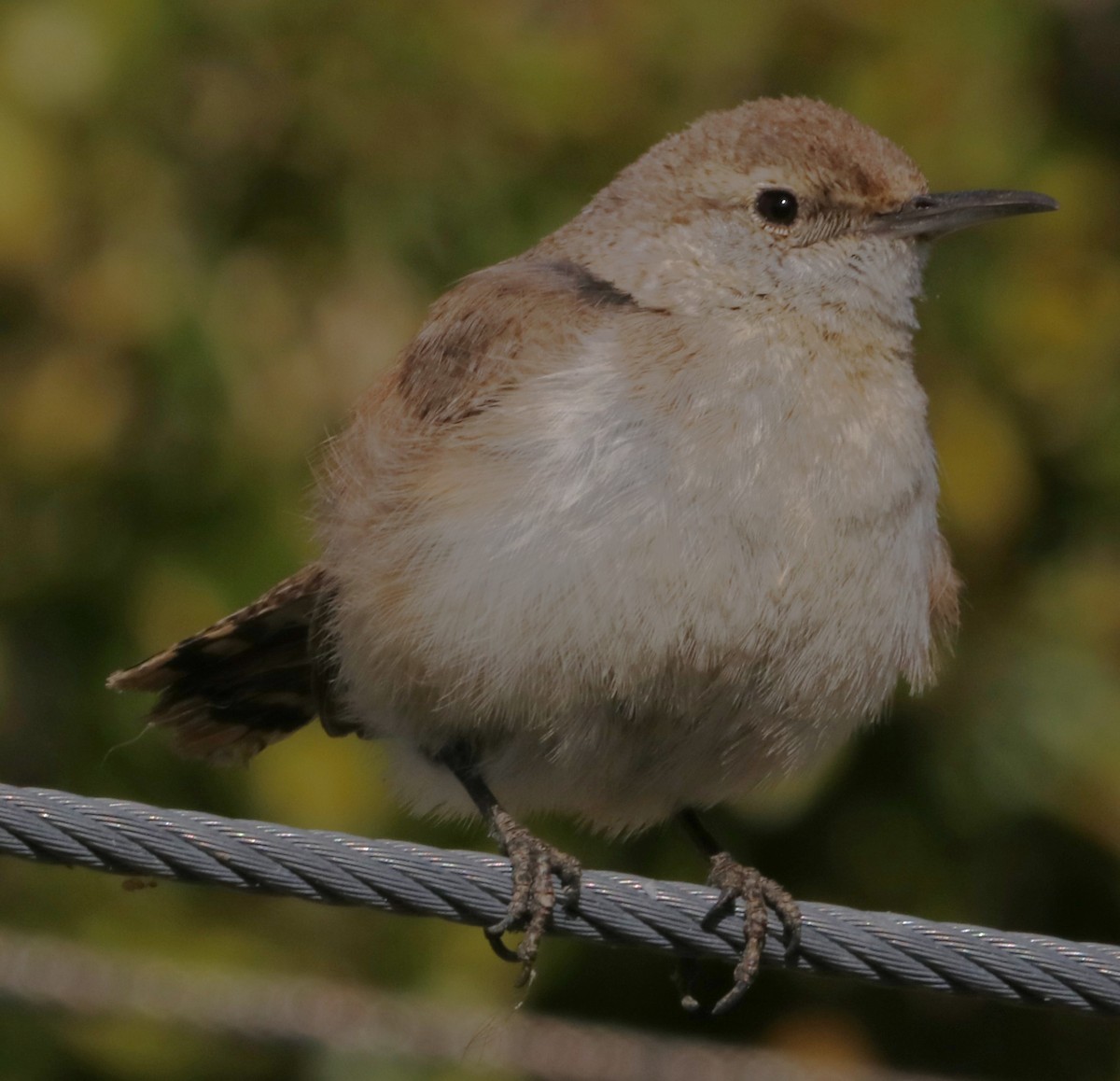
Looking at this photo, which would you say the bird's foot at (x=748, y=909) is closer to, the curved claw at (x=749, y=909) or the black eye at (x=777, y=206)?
the curved claw at (x=749, y=909)

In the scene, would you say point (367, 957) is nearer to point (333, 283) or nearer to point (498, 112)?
point (333, 283)

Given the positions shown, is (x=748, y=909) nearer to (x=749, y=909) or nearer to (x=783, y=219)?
(x=749, y=909)

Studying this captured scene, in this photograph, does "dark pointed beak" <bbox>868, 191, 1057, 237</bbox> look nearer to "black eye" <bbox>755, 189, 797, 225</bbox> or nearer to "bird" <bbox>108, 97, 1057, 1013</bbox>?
"bird" <bbox>108, 97, 1057, 1013</bbox>

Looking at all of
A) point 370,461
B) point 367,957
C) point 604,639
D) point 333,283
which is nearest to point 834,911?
point 604,639

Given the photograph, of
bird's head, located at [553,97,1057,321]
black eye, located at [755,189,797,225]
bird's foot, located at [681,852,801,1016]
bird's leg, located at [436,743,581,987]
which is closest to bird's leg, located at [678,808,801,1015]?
bird's foot, located at [681,852,801,1016]

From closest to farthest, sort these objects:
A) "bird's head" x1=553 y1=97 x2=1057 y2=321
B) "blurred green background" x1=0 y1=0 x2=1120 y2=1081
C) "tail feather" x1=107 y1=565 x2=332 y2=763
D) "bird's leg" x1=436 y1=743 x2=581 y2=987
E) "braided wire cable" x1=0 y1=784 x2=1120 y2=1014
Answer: "braided wire cable" x1=0 y1=784 x2=1120 y2=1014, "bird's leg" x1=436 y1=743 x2=581 y2=987, "bird's head" x1=553 y1=97 x2=1057 y2=321, "tail feather" x1=107 y1=565 x2=332 y2=763, "blurred green background" x1=0 y1=0 x2=1120 y2=1081

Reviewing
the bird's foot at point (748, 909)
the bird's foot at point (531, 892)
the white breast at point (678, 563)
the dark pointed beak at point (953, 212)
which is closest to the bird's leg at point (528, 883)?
the bird's foot at point (531, 892)
